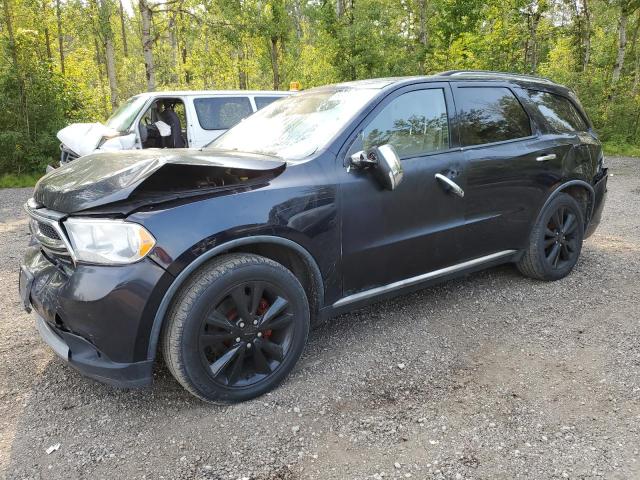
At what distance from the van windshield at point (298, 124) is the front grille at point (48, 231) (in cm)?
135

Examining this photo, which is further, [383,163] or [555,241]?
[555,241]

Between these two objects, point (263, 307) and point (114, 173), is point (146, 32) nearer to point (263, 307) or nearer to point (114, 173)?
point (114, 173)

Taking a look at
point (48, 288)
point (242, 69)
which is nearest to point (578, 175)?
point (48, 288)

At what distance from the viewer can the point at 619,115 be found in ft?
50.0

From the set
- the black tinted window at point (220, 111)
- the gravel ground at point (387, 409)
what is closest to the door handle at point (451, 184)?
the gravel ground at point (387, 409)

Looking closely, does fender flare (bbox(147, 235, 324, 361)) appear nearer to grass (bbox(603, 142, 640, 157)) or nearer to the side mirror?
the side mirror

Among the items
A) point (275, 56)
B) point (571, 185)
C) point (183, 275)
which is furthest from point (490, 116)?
point (275, 56)

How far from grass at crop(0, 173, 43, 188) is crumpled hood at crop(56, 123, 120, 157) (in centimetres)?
405

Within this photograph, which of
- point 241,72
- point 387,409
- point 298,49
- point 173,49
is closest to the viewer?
point 387,409

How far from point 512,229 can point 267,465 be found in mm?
2718

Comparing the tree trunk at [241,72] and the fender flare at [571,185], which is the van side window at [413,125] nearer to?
the fender flare at [571,185]

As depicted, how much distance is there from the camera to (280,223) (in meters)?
2.66

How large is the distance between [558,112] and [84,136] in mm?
6979

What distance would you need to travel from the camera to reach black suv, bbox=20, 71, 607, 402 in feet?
7.65
